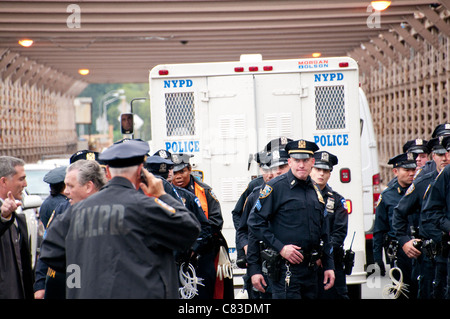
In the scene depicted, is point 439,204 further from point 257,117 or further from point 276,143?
point 257,117

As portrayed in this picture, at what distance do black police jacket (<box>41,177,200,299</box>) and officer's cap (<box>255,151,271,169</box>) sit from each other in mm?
3669

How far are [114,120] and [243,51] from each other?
98.6 meters

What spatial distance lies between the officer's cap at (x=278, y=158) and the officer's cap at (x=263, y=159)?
0.10 meters

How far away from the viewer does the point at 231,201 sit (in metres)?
9.02

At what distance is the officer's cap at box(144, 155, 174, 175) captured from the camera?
7070 millimetres

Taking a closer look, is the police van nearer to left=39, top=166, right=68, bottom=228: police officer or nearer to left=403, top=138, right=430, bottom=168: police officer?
left=403, top=138, right=430, bottom=168: police officer

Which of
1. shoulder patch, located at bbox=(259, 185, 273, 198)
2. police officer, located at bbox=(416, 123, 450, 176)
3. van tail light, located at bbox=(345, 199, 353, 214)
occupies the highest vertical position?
police officer, located at bbox=(416, 123, 450, 176)

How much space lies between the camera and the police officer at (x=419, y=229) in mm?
7301

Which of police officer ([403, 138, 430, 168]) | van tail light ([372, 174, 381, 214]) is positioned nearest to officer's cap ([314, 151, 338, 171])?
police officer ([403, 138, 430, 168])


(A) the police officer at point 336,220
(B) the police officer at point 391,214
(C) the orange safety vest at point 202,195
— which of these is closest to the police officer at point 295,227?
(A) the police officer at point 336,220

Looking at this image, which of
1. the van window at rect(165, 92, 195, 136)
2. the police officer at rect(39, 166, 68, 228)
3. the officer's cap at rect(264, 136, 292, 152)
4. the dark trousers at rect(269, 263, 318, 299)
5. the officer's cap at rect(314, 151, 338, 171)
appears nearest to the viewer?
the dark trousers at rect(269, 263, 318, 299)

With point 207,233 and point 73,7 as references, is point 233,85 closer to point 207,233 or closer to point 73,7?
point 207,233

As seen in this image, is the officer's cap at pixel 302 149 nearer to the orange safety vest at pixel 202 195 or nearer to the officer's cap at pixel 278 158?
the officer's cap at pixel 278 158
